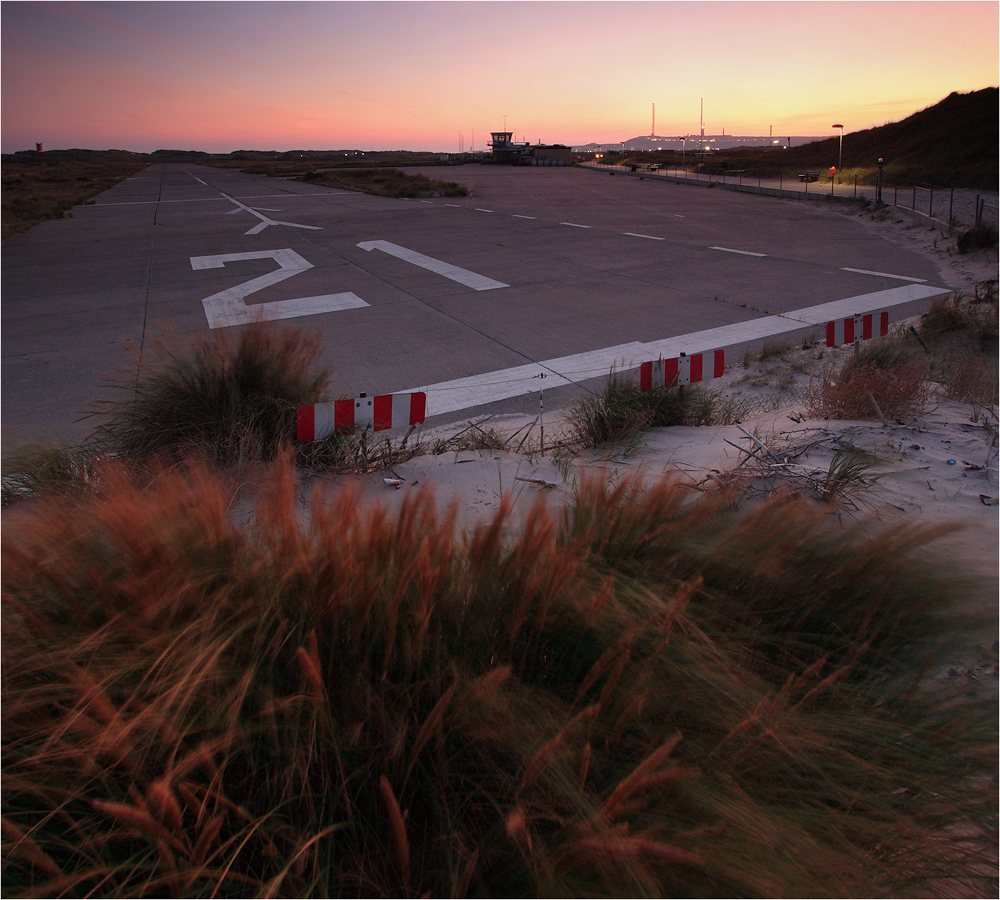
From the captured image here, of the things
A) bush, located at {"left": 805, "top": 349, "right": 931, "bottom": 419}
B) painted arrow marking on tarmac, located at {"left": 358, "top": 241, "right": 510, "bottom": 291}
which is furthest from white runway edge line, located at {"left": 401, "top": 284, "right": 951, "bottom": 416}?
painted arrow marking on tarmac, located at {"left": 358, "top": 241, "right": 510, "bottom": 291}

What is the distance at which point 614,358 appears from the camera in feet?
27.6

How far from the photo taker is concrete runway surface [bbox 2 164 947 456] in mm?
7926

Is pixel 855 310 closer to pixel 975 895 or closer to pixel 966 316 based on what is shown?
pixel 966 316

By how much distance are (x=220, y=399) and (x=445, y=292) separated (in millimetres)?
8031

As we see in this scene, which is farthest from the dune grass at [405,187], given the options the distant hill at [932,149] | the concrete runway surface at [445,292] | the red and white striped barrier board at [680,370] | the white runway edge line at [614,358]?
the red and white striped barrier board at [680,370]

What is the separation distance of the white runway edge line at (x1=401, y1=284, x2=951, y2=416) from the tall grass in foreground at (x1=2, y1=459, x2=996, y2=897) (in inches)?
185

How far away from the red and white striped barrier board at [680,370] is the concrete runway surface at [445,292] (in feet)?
5.30

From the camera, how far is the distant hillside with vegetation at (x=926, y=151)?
113ft

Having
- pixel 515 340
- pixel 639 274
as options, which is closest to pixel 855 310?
pixel 639 274

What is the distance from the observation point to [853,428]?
195 inches

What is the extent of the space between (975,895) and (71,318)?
12.2 meters

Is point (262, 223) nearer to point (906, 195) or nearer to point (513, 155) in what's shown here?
point (906, 195)

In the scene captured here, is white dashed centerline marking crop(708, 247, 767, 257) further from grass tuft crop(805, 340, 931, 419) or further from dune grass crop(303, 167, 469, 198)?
dune grass crop(303, 167, 469, 198)

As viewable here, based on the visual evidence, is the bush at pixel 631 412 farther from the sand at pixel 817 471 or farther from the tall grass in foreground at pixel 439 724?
the tall grass in foreground at pixel 439 724
